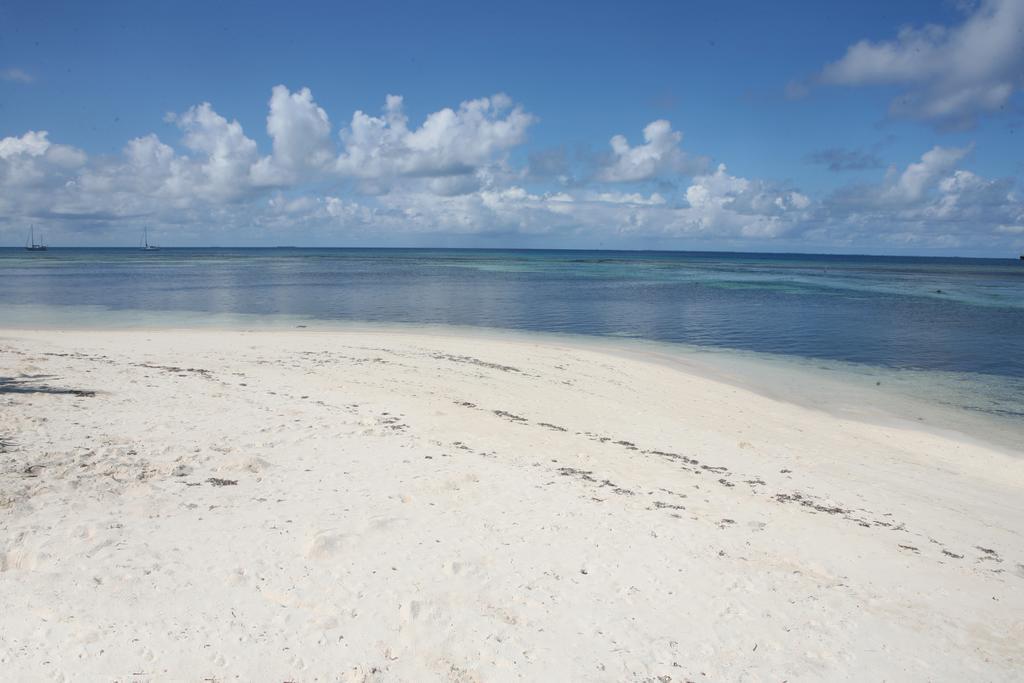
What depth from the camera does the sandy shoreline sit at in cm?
530

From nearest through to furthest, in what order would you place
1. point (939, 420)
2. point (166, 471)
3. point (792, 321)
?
point (166, 471) < point (939, 420) < point (792, 321)

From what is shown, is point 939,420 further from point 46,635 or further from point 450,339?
point 46,635

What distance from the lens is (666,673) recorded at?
5.23 m

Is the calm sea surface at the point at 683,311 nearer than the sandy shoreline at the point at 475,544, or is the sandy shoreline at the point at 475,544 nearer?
the sandy shoreline at the point at 475,544

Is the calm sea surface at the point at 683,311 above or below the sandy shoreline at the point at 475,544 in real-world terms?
above

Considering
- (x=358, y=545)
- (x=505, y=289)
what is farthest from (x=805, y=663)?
(x=505, y=289)

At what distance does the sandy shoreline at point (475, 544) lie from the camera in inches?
209

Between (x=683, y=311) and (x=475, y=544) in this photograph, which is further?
(x=683, y=311)

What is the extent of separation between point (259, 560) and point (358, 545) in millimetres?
1019

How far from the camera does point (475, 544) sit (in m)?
7.04

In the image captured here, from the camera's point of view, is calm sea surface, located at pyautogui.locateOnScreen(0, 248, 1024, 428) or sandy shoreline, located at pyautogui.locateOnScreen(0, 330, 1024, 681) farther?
calm sea surface, located at pyautogui.locateOnScreen(0, 248, 1024, 428)

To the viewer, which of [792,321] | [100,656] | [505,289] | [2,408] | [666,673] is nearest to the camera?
[100,656]

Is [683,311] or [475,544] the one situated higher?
[683,311]

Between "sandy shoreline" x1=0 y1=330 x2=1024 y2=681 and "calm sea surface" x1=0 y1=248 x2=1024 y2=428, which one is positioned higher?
"calm sea surface" x1=0 y1=248 x2=1024 y2=428
